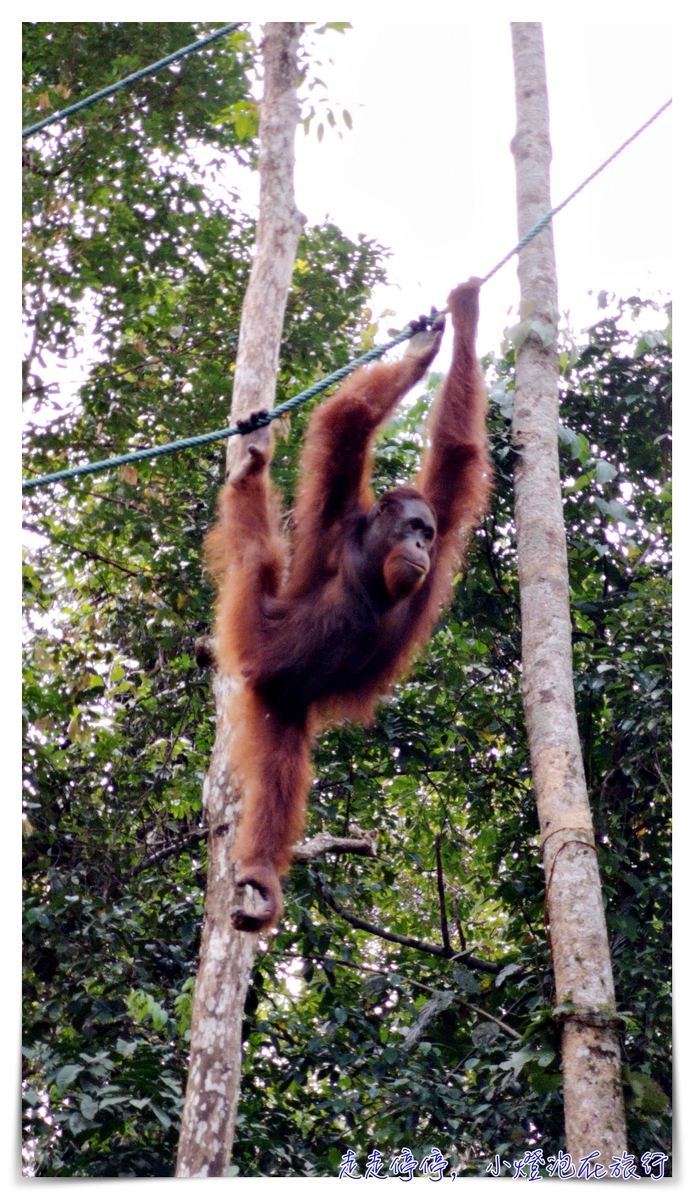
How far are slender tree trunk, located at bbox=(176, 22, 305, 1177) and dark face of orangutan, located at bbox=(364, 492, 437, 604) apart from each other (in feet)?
1.66

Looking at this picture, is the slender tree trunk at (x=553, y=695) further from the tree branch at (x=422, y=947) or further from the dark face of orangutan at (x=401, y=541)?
the tree branch at (x=422, y=947)

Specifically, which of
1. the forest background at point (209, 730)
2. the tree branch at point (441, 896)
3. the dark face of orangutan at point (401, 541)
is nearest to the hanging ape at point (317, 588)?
the dark face of orangutan at point (401, 541)

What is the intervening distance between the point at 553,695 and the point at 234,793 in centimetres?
104

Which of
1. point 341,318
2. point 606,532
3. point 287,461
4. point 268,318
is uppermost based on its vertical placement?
point 341,318

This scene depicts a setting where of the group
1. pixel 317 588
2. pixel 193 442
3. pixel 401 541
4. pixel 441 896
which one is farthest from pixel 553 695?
pixel 441 896

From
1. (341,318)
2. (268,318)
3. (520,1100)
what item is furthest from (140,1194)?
(341,318)

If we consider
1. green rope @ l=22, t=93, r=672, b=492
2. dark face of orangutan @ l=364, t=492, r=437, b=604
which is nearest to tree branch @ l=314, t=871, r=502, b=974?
dark face of orangutan @ l=364, t=492, r=437, b=604

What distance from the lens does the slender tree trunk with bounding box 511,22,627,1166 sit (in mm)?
2543

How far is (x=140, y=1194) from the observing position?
296cm

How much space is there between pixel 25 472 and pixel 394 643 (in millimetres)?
2391

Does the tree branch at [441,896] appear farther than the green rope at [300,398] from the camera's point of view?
Yes

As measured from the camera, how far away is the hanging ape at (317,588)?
137 inches

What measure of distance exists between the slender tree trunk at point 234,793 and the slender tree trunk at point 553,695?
2.59ft
